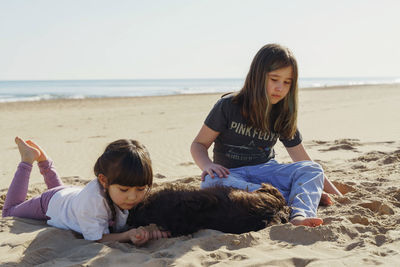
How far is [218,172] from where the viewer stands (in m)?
2.96

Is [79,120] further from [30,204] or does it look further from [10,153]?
[30,204]

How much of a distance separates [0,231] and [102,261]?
0.91 m

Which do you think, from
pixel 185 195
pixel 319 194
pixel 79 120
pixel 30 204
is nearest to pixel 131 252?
pixel 185 195

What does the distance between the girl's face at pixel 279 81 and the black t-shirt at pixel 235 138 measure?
12.3 inches

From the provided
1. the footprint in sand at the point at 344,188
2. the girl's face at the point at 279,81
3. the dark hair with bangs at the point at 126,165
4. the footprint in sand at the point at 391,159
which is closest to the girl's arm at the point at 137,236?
the dark hair with bangs at the point at 126,165

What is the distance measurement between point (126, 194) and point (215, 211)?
526 mm

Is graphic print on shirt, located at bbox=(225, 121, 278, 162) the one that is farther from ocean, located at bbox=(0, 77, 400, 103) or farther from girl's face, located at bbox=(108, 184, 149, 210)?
ocean, located at bbox=(0, 77, 400, 103)

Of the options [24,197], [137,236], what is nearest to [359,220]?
[137,236]

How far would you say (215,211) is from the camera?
2.57 m

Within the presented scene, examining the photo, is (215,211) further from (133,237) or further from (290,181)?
(290,181)

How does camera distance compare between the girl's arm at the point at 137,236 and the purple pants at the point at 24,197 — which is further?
the purple pants at the point at 24,197

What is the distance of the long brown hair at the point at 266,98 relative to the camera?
3.11 m

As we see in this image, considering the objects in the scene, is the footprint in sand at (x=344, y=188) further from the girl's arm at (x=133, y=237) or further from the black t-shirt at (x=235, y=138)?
the girl's arm at (x=133, y=237)

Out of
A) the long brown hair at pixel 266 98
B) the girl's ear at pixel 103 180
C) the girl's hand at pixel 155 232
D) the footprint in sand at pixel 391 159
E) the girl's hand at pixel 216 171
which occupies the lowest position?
the footprint in sand at pixel 391 159
